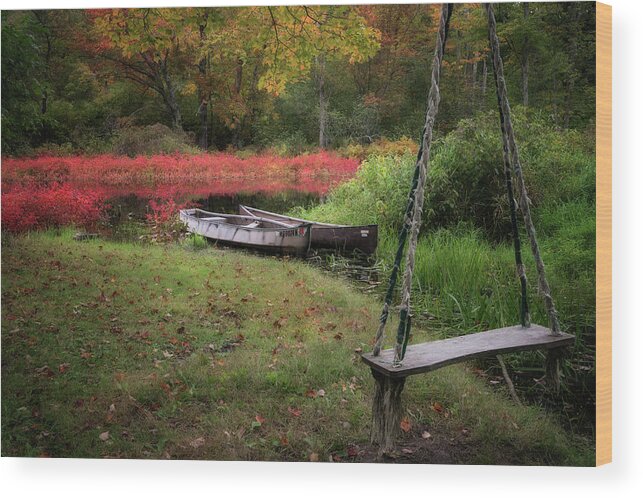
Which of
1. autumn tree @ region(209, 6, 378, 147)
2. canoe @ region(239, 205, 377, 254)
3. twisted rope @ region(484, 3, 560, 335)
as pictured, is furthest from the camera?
canoe @ region(239, 205, 377, 254)

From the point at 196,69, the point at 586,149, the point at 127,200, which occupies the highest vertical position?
the point at 196,69

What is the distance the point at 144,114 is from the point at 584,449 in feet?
11.5

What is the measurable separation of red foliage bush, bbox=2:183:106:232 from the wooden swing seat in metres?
2.28

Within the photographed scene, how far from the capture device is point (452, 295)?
3.98 m

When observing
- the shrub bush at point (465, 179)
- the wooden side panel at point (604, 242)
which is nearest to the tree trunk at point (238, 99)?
the shrub bush at point (465, 179)

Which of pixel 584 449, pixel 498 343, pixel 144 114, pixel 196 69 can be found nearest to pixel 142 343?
pixel 144 114

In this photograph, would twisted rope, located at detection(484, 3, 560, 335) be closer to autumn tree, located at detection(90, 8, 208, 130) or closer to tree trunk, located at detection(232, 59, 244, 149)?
tree trunk, located at detection(232, 59, 244, 149)

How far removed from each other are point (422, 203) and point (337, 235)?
1.20 metres

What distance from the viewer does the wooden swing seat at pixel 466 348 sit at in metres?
2.97

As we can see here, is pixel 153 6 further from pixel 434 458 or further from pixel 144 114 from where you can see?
pixel 434 458

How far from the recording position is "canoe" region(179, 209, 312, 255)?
4113mm

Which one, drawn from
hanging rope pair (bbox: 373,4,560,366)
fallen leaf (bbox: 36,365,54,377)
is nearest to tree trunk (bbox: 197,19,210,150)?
hanging rope pair (bbox: 373,4,560,366)

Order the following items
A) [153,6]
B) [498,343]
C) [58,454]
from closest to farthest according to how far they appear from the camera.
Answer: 1. [498,343]
2. [58,454]
3. [153,6]

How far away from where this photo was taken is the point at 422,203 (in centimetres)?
301
